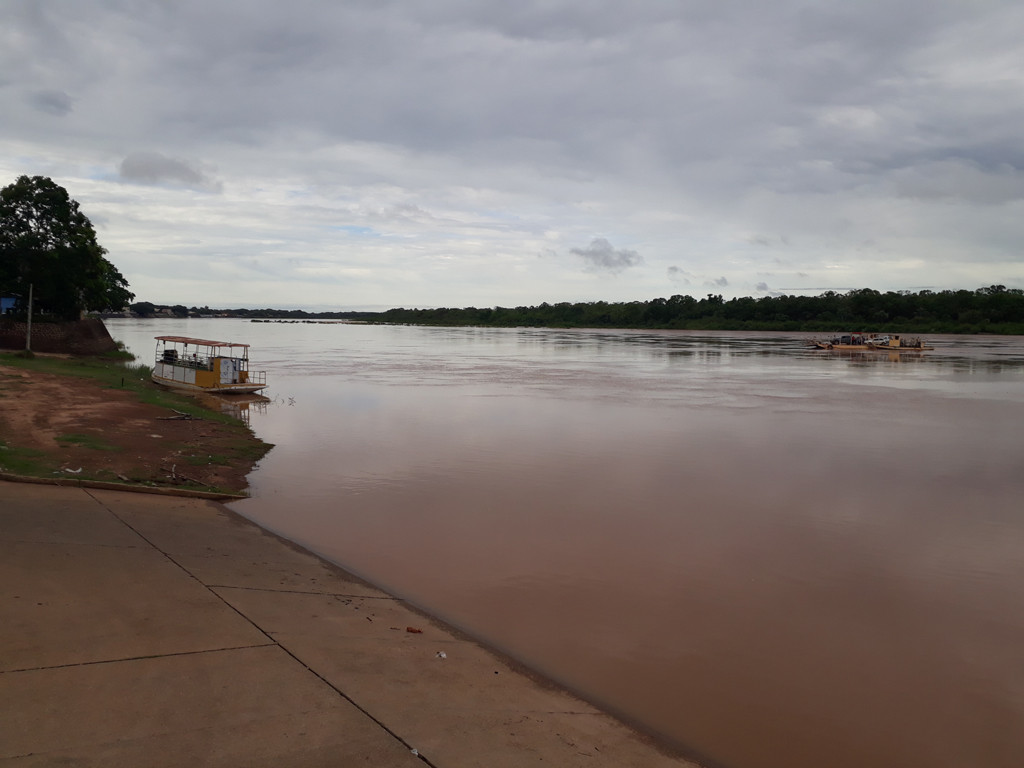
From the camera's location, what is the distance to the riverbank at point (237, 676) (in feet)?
15.5

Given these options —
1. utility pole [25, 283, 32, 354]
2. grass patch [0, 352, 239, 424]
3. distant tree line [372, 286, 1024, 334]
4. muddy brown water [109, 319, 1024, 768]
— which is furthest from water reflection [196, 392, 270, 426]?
distant tree line [372, 286, 1024, 334]

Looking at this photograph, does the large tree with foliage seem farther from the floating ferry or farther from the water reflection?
the water reflection

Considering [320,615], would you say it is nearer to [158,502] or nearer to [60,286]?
[158,502]

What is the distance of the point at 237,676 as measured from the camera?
225 inches

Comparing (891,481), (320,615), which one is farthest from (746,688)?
(891,481)

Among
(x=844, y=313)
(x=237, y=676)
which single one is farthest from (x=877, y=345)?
(x=237, y=676)

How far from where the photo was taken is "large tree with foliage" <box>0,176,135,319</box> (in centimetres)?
3750

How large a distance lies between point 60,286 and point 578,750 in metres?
41.8

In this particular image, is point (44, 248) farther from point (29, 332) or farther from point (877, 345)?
point (877, 345)

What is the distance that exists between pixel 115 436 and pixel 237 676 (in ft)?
43.3

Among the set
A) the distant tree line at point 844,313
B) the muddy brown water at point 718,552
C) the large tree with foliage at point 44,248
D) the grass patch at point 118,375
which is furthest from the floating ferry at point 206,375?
the distant tree line at point 844,313

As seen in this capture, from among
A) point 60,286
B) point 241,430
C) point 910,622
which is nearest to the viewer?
point 910,622

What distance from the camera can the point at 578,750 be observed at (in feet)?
18.1

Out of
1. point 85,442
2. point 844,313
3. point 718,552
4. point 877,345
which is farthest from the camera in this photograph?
point 844,313
